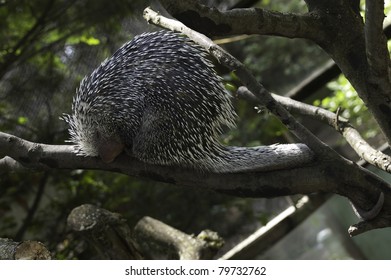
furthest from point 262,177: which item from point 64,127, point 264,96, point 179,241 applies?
point 64,127

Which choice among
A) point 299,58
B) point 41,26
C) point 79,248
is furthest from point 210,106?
point 299,58

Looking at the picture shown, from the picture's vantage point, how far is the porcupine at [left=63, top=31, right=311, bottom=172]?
1.86 m

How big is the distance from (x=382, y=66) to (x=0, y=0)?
94.8 inches

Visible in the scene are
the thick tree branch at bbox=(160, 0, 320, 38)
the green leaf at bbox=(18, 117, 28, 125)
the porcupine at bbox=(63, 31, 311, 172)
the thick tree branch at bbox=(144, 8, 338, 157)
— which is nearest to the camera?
the thick tree branch at bbox=(160, 0, 320, 38)

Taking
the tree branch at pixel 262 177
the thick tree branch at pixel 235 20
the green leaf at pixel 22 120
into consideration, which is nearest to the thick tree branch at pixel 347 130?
the tree branch at pixel 262 177

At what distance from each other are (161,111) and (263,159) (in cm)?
41

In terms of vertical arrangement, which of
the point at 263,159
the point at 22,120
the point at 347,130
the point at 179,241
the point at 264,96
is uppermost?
the point at 22,120

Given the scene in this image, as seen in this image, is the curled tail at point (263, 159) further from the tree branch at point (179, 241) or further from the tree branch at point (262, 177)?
the tree branch at point (179, 241)

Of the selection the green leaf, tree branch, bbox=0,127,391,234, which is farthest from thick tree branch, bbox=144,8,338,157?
the green leaf

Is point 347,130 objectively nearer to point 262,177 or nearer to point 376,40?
point 262,177

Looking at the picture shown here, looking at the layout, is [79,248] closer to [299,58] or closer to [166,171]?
[166,171]

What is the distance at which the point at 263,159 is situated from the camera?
177 cm

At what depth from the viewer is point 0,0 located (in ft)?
10.2

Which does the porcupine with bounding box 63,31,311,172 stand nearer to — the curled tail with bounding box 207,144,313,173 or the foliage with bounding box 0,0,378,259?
the curled tail with bounding box 207,144,313,173
